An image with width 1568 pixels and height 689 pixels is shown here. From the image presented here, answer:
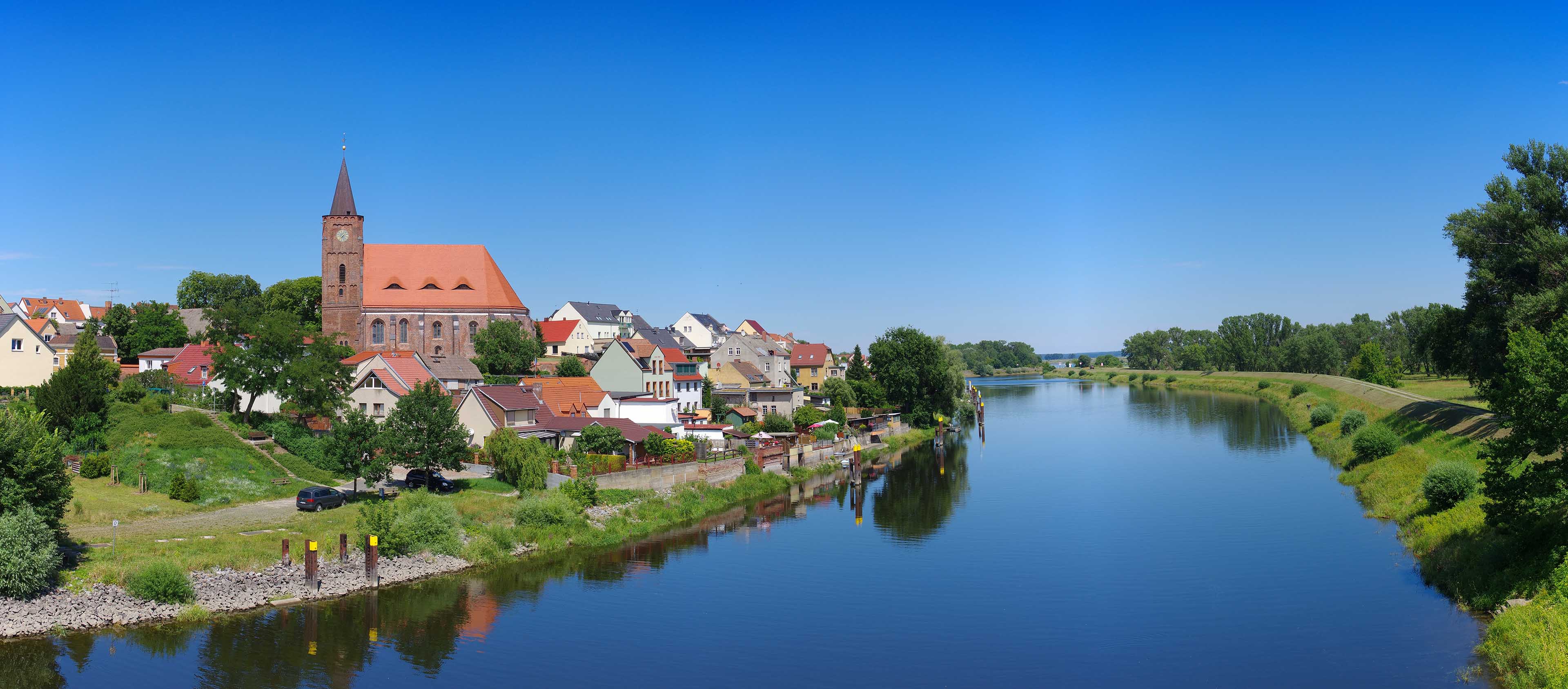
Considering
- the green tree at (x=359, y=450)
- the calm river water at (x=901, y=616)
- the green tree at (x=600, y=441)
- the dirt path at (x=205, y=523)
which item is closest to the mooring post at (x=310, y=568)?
the calm river water at (x=901, y=616)

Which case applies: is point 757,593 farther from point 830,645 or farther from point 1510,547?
point 1510,547

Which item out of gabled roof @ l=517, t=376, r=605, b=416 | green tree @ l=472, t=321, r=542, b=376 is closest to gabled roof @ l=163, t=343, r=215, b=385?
green tree @ l=472, t=321, r=542, b=376

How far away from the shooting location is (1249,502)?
39.8 metres

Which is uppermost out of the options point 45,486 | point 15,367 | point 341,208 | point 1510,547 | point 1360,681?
point 341,208

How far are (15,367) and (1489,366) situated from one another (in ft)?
220

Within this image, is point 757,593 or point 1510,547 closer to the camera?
point 1510,547

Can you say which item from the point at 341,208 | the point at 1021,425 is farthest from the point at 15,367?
the point at 1021,425

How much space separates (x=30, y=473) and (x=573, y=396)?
2873 cm

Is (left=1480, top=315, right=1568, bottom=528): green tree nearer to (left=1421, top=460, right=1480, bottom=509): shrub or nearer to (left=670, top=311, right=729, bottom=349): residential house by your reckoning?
(left=1421, top=460, right=1480, bottom=509): shrub

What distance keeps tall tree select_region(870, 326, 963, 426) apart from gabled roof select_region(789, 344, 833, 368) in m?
17.4

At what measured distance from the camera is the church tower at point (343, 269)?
234ft

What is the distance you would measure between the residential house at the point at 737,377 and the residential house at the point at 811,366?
14892 millimetres

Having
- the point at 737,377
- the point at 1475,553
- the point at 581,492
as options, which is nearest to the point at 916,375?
the point at 737,377

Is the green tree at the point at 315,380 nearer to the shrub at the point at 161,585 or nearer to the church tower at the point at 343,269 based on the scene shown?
the shrub at the point at 161,585
